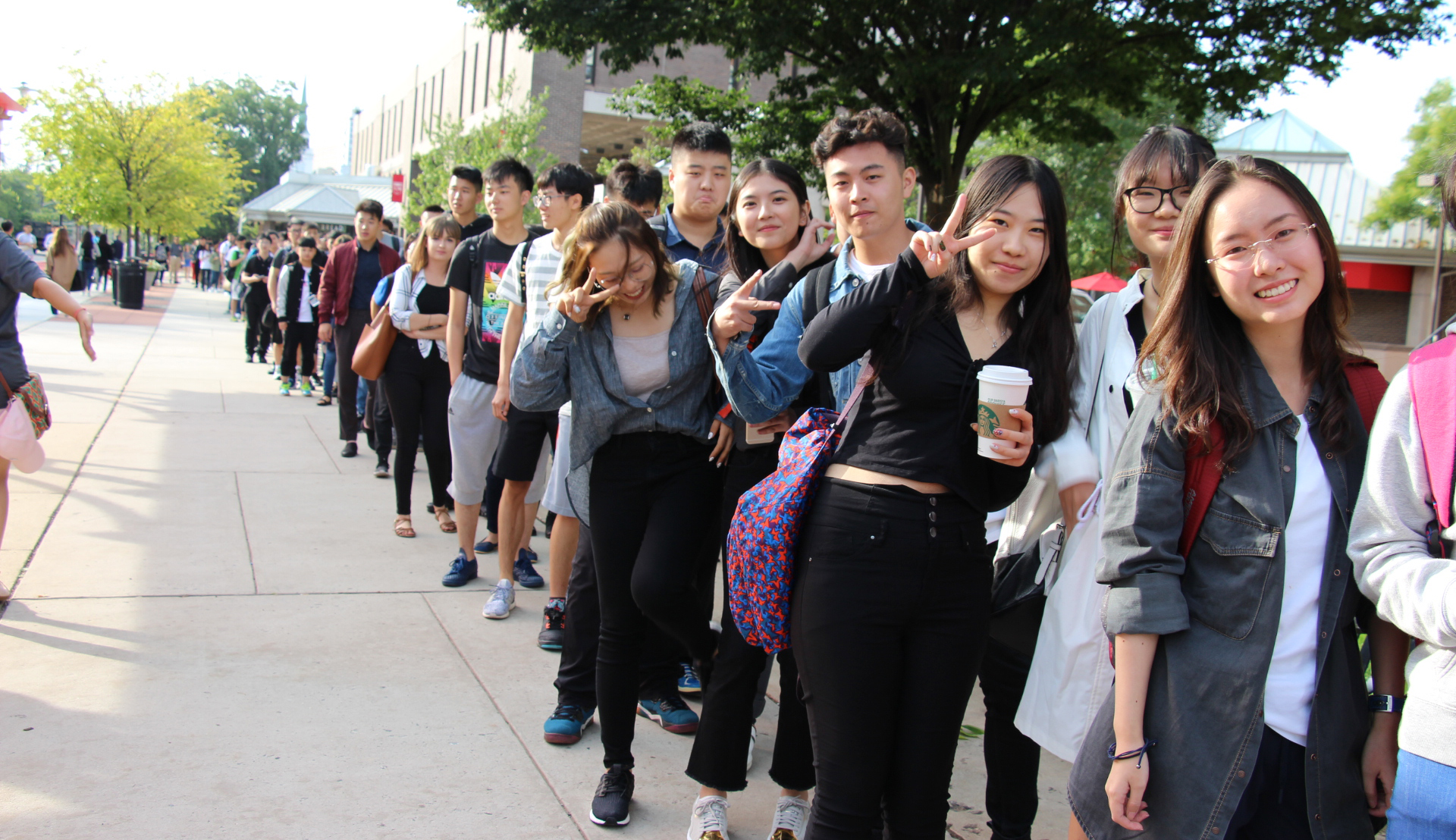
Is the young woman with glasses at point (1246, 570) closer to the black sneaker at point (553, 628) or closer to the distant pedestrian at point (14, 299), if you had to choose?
the black sneaker at point (553, 628)

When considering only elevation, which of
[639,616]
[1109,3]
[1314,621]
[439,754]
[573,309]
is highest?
[1109,3]

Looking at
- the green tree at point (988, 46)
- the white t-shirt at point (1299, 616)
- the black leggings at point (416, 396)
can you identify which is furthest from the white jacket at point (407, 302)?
the green tree at point (988, 46)

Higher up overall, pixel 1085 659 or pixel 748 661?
pixel 1085 659

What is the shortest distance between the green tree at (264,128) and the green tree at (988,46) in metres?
92.7

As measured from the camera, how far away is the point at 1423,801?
1.62 metres

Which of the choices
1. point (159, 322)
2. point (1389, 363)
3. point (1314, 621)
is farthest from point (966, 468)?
point (1389, 363)

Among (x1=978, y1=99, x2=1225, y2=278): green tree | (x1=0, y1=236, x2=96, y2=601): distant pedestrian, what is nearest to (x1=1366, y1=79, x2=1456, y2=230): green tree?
(x1=978, y1=99, x2=1225, y2=278): green tree

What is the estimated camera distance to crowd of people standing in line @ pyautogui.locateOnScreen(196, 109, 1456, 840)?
1807mm

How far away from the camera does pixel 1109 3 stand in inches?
428

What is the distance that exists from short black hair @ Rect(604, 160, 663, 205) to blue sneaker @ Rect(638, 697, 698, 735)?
245 centimetres

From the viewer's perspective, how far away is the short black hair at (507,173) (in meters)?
5.49

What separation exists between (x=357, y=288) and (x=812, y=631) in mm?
7020

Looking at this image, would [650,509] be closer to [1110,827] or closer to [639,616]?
A: [639,616]

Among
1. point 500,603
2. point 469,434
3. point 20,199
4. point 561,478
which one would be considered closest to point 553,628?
point 500,603
